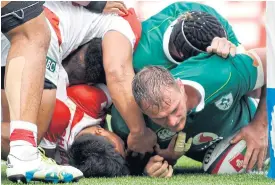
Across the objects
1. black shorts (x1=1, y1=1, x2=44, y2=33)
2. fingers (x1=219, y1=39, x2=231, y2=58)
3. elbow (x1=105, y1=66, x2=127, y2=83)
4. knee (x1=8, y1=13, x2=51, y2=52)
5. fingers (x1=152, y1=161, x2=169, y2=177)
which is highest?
black shorts (x1=1, y1=1, x2=44, y2=33)

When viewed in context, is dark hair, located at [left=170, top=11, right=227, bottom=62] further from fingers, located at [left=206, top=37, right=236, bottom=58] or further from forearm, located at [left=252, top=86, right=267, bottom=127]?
forearm, located at [left=252, top=86, right=267, bottom=127]

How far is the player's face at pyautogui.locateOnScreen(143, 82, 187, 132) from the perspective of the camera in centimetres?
383

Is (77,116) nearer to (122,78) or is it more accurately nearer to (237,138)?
(122,78)

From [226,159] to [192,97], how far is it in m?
0.48

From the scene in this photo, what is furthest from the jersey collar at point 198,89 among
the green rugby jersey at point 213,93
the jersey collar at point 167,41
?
the jersey collar at point 167,41

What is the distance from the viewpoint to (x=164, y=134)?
423 cm

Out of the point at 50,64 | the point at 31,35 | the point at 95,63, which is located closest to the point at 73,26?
the point at 95,63

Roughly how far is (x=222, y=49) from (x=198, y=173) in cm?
71

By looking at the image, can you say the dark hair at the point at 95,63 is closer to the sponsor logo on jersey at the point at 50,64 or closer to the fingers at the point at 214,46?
the sponsor logo on jersey at the point at 50,64

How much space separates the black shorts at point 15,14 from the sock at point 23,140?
0.46m

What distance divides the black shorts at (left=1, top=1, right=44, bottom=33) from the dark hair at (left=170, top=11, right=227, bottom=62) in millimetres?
905

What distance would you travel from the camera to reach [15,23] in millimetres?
3807

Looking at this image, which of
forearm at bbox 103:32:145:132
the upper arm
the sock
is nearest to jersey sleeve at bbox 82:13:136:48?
forearm at bbox 103:32:145:132

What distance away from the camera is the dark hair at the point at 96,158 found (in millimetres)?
4074
